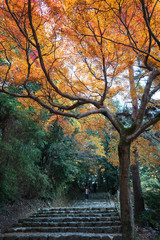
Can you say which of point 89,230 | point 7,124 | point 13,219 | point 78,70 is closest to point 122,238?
point 89,230

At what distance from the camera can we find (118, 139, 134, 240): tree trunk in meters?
3.96

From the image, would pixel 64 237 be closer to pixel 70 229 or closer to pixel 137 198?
pixel 70 229

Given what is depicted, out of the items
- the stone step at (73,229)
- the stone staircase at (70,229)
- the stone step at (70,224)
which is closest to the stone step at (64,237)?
the stone staircase at (70,229)

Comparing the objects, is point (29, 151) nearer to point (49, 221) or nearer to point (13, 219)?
point (13, 219)

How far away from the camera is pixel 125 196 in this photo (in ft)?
13.5

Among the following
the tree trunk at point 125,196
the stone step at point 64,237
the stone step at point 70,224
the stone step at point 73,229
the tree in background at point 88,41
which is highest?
the tree in background at point 88,41

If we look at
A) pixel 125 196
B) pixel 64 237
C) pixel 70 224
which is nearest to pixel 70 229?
pixel 70 224

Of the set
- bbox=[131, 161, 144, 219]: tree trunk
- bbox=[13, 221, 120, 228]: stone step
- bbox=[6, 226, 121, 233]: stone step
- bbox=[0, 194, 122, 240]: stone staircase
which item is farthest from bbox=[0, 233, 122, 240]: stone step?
bbox=[131, 161, 144, 219]: tree trunk

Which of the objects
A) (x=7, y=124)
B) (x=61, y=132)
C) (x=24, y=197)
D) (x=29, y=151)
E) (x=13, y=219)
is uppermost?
(x=61, y=132)

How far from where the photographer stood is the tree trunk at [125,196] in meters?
3.96

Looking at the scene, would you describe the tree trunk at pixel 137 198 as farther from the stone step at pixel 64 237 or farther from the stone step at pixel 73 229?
the stone step at pixel 64 237

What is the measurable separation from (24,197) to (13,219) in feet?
7.30

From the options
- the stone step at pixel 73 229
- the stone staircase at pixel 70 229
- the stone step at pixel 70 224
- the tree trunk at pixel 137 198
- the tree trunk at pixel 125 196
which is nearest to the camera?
the tree trunk at pixel 125 196

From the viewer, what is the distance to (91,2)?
407 cm
